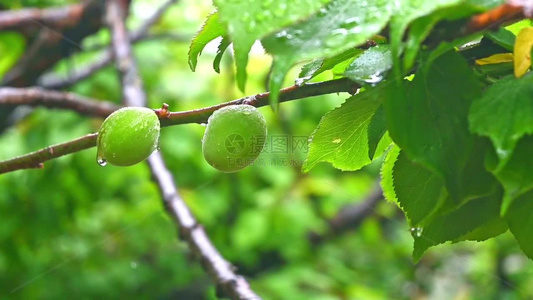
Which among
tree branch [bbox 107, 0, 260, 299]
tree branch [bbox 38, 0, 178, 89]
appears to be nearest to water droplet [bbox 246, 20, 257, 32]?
tree branch [bbox 107, 0, 260, 299]

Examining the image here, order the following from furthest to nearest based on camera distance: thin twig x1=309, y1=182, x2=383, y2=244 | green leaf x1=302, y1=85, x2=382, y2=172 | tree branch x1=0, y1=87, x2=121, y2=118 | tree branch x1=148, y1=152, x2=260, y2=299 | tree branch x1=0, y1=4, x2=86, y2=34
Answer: thin twig x1=309, y1=182, x2=383, y2=244, tree branch x1=0, y1=4, x2=86, y2=34, tree branch x1=0, y1=87, x2=121, y2=118, tree branch x1=148, y1=152, x2=260, y2=299, green leaf x1=302, y1=85, x2=382, y2=172

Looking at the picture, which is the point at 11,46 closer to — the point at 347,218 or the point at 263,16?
the point at 347,218

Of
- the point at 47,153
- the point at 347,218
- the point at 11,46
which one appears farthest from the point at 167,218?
the point at 47,153

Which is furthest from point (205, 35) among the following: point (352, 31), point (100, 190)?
point (100, 190)

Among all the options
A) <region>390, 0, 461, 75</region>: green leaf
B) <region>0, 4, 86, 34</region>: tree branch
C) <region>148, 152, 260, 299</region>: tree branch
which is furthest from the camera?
<region>0, 4, 86, 34</region>: tree branch

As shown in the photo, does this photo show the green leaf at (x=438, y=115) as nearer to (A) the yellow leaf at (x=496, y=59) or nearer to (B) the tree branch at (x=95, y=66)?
(A) the yellow leaf at (x=496, y=59)

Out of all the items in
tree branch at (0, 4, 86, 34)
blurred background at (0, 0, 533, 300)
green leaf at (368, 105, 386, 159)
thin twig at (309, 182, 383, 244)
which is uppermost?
green leaf at (368, 105, 386, 159)

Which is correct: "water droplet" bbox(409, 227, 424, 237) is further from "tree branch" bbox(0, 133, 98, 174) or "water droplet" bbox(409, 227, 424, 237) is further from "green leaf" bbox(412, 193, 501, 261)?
"tree branch" bbox(0, 133, 98, 174)

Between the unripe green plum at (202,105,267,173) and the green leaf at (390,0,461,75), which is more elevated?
the green leaf at (390,0,461,75)
